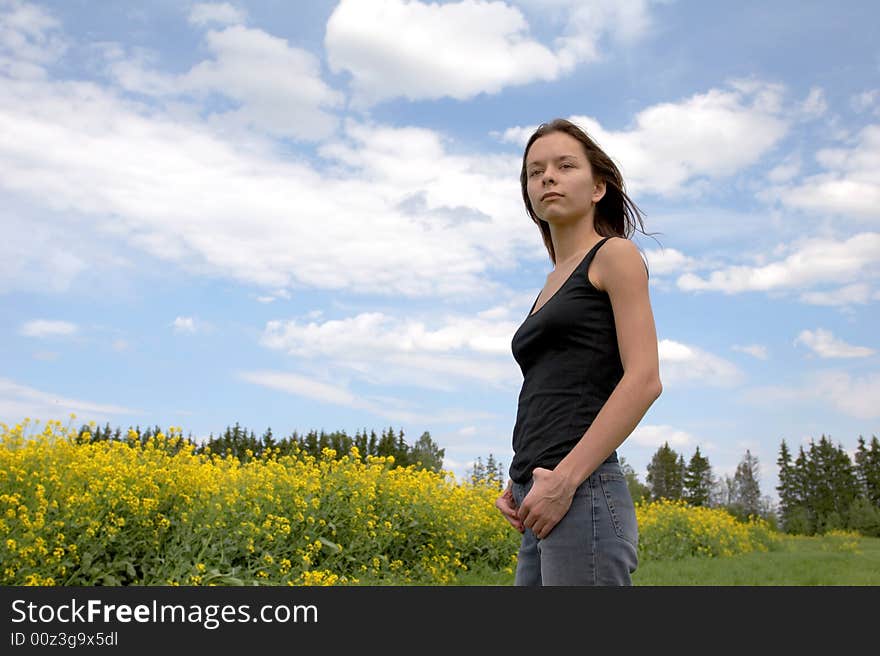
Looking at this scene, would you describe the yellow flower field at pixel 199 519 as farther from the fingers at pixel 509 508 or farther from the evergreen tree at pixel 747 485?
the evergreen tree at pixel 747 485

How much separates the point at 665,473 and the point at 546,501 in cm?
3496

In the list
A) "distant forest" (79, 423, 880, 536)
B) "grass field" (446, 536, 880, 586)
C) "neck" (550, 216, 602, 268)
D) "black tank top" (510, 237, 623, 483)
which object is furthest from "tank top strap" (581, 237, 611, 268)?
"distant forest" (79, 423, 880, 536)

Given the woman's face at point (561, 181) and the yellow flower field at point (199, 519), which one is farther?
the yellow flower field at point (199, 519)

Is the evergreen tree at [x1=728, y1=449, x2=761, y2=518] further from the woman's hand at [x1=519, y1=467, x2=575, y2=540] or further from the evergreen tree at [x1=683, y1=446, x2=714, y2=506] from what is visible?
the woman's hand at [x1=519, y1=467, x2=575, y2=540]

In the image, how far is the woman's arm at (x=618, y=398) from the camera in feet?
4.99

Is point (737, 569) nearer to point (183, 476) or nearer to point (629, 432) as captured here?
point (183, 476)

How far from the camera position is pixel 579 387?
1624 mm

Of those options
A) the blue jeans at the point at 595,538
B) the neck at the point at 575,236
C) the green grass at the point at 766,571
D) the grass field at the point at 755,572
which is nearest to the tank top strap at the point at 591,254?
the neck at the point at 575,236

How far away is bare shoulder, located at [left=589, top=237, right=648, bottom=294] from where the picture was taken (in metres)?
1.61

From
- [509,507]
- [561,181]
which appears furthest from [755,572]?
[561,181]

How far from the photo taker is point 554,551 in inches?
60.4

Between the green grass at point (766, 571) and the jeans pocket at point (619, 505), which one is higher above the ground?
the jeans pocket at point (619, 505)

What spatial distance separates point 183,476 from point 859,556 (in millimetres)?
10330
